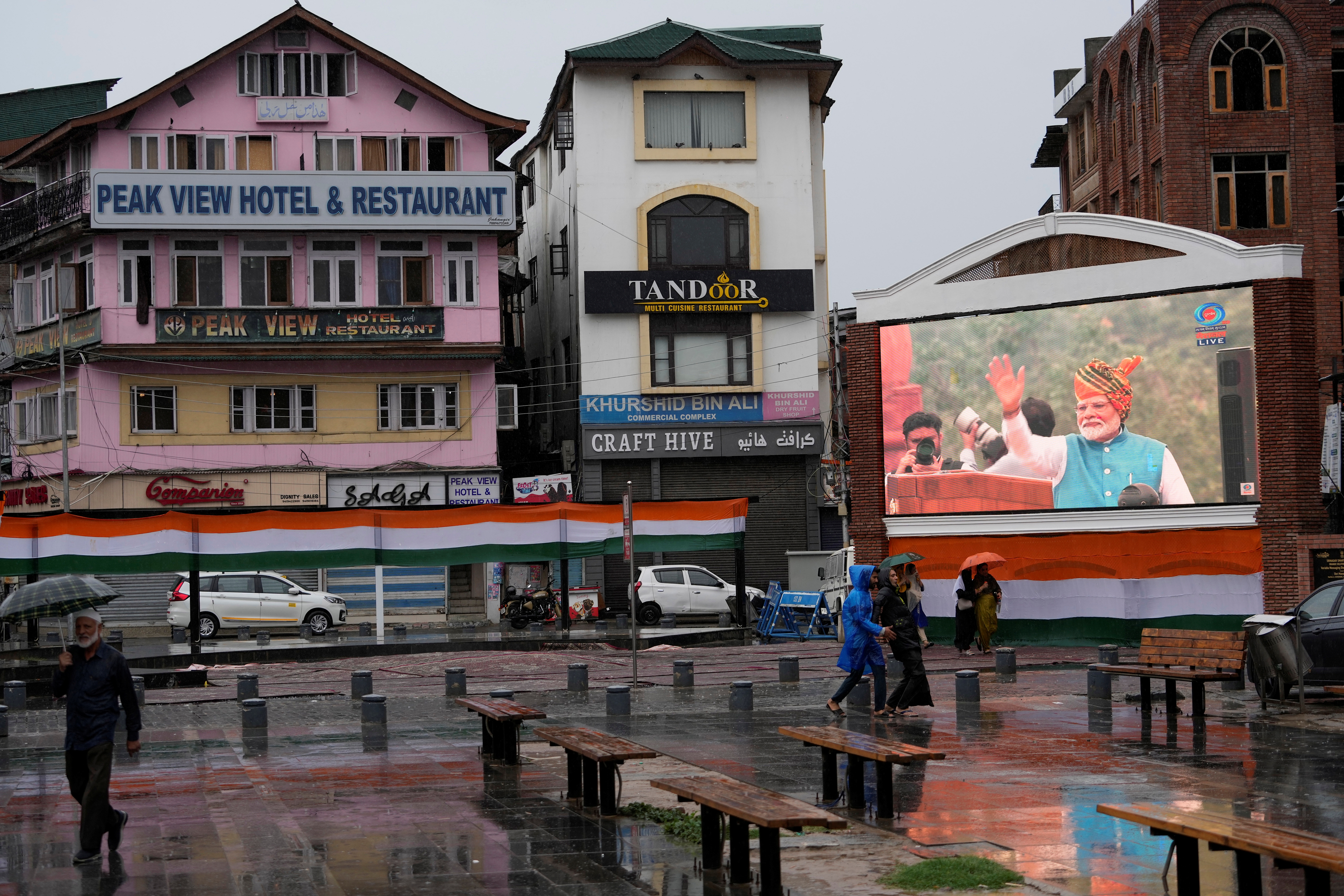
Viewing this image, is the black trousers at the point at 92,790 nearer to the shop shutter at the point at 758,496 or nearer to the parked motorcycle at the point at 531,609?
the parked motorcycle at the point at 531,609

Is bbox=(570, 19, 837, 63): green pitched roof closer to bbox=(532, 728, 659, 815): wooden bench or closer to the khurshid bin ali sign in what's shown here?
the khurshid bin ali sign

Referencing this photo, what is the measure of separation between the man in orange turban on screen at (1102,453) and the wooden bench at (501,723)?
1659cm

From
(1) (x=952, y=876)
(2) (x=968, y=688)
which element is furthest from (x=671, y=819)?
(2) (x=968, y=688)

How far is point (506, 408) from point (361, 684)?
24187 mm

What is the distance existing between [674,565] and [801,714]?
22.1 m

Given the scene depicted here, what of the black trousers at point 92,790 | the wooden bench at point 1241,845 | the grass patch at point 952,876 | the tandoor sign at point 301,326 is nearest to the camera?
the wooden bench at point 1241,845

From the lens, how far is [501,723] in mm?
13922

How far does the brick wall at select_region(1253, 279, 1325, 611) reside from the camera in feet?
87.6

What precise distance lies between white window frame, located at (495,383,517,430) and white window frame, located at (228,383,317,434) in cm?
536

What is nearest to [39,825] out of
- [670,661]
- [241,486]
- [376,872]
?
[376,872]

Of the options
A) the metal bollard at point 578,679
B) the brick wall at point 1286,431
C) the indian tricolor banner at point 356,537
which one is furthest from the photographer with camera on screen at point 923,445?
the metal bollard at point 578,679

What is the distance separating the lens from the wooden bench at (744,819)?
323 inches

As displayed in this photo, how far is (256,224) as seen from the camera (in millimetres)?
42625

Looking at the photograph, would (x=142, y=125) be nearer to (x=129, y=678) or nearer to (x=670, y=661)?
(x=670, y=661)
